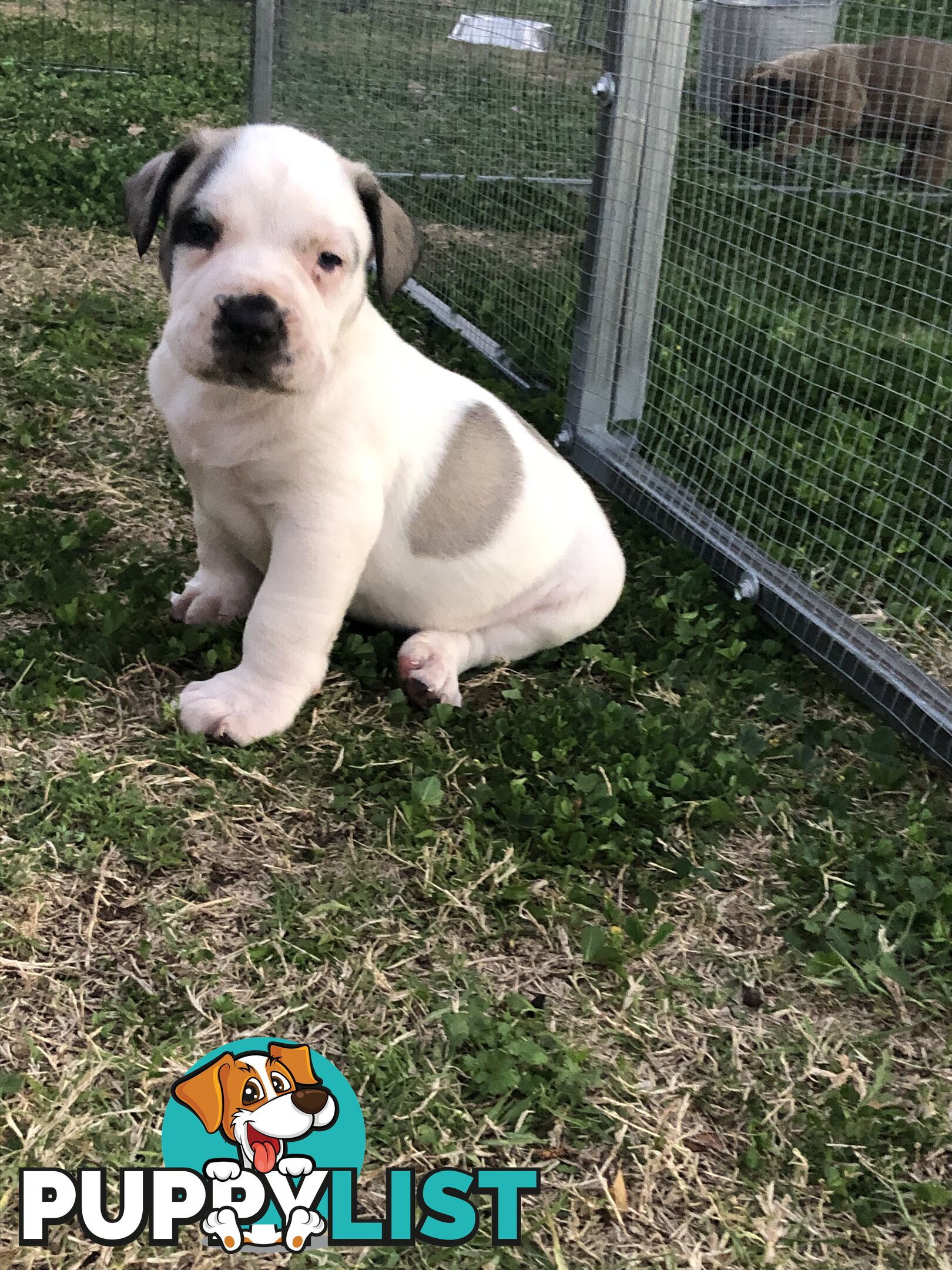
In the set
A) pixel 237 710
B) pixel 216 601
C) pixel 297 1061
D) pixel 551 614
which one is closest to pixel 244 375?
Answer: pixel 237 710

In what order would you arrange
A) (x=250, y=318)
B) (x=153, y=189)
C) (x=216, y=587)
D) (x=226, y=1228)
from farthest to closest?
1. (x=216, y=587)
2. (x=153, y=189)
3. (x=250, y=318)
4. (x=226, y=1228)

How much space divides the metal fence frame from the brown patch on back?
104 centimetres

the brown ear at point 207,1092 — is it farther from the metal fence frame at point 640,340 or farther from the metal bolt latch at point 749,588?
the metal bolt latch at point 749,588

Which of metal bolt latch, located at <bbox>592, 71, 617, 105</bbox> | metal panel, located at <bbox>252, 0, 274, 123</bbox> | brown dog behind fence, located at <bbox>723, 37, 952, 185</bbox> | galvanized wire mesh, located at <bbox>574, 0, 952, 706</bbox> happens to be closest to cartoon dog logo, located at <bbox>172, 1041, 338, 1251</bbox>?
galvanized wire mesh, located at <bbox>574, 0, 952, 706</bbox>

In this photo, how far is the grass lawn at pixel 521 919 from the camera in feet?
6.70

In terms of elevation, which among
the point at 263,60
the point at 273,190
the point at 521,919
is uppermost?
the point at 263,60

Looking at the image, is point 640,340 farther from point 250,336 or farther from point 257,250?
point 250,336

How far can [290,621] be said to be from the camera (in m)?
2.88

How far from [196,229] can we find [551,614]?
1.45m

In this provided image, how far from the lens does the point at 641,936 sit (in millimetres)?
2549

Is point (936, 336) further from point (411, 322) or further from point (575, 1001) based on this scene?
point (575, 1001)

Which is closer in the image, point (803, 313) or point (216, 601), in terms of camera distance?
point (216, 601)

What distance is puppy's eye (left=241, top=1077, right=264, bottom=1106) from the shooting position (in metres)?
2.03

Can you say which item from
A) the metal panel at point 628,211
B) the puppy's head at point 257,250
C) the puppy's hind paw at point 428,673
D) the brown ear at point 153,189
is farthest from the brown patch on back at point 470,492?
the metal panel at point 628,211
